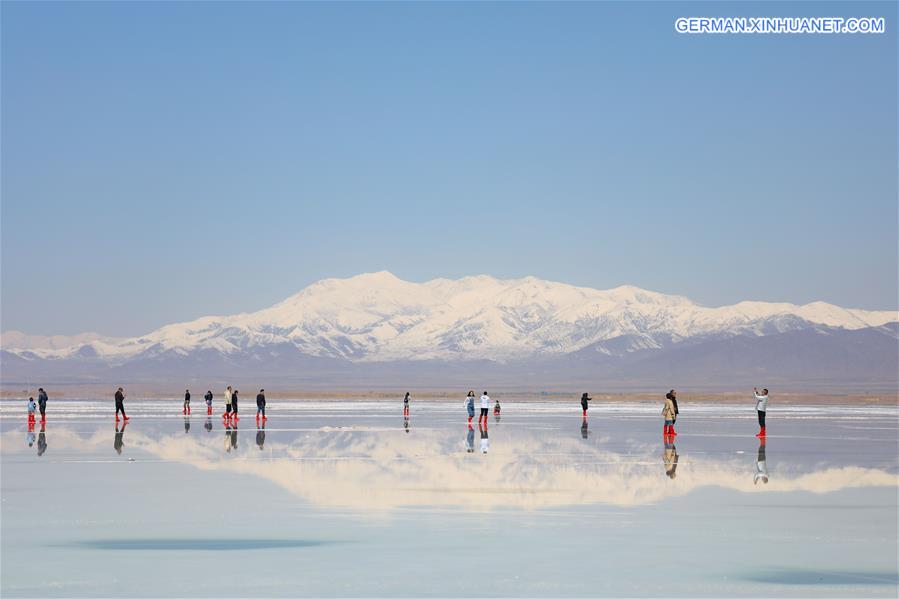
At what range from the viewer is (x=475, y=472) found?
1195 inches

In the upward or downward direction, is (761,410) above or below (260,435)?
above

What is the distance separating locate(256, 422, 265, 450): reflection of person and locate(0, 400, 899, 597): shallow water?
498mm

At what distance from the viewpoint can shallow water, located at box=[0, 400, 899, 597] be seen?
52.7ft

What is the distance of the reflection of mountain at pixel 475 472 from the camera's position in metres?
25.0

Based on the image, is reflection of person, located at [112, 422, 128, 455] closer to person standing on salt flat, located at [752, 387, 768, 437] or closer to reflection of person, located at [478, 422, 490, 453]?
reflection of person, located at [478, 422, 490, 453]

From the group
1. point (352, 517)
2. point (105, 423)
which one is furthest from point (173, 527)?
point (105, 423)

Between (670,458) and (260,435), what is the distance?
17.4m

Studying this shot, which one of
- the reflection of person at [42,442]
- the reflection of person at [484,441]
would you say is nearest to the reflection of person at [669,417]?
the reflection of person at [484,441]

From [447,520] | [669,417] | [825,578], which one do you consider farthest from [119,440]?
[825,578]

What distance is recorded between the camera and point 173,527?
20.8m

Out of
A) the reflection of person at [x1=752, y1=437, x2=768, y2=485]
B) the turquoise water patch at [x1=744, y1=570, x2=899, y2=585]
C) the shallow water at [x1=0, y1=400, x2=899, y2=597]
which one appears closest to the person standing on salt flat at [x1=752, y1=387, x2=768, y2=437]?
the shallow water at [x1=0, y1=400, x2=899, y2=597]

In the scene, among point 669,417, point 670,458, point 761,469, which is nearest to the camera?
point 761,469

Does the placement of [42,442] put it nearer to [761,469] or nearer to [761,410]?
[761,469]

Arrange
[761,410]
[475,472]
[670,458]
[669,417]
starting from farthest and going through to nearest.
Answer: [761,410]
[669,417]
[670,458]
[475,472]
